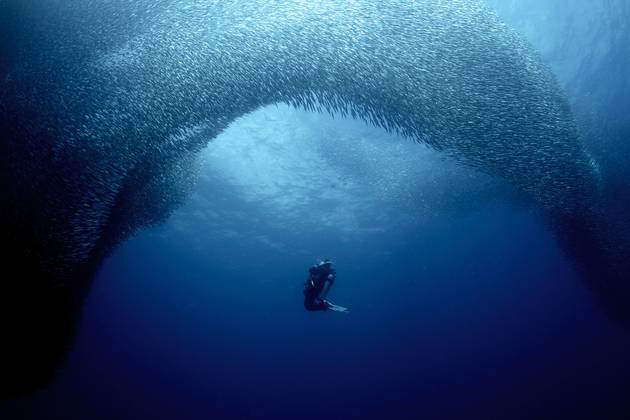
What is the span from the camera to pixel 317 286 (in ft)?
22.9

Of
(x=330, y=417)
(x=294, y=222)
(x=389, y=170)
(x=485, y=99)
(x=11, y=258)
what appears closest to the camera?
(x=11, y=258)

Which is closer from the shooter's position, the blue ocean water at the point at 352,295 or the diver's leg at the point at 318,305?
the diver's leg at the point at 318,305

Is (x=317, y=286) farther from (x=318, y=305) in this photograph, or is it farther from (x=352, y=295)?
(x=352, y=295)

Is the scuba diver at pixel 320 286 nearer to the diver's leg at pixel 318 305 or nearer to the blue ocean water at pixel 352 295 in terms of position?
the diver's leg at pixel 318 305

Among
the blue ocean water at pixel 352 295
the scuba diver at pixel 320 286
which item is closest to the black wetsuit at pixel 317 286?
the scuba diver at pixel 320 286

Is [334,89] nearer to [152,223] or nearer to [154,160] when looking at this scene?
[154,160]

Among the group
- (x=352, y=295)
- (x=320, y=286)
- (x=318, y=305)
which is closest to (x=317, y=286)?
(x=320, y=286)

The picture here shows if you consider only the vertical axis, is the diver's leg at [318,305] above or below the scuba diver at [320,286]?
below

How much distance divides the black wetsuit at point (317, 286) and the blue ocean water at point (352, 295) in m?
6.47

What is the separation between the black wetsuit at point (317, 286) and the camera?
22.4 ft

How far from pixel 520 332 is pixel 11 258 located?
3214cm

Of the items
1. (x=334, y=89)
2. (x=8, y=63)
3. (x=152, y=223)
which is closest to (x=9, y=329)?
(x=8, y=63)

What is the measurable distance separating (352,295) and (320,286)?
28013mm

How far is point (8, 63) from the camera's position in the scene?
13.8 feet
